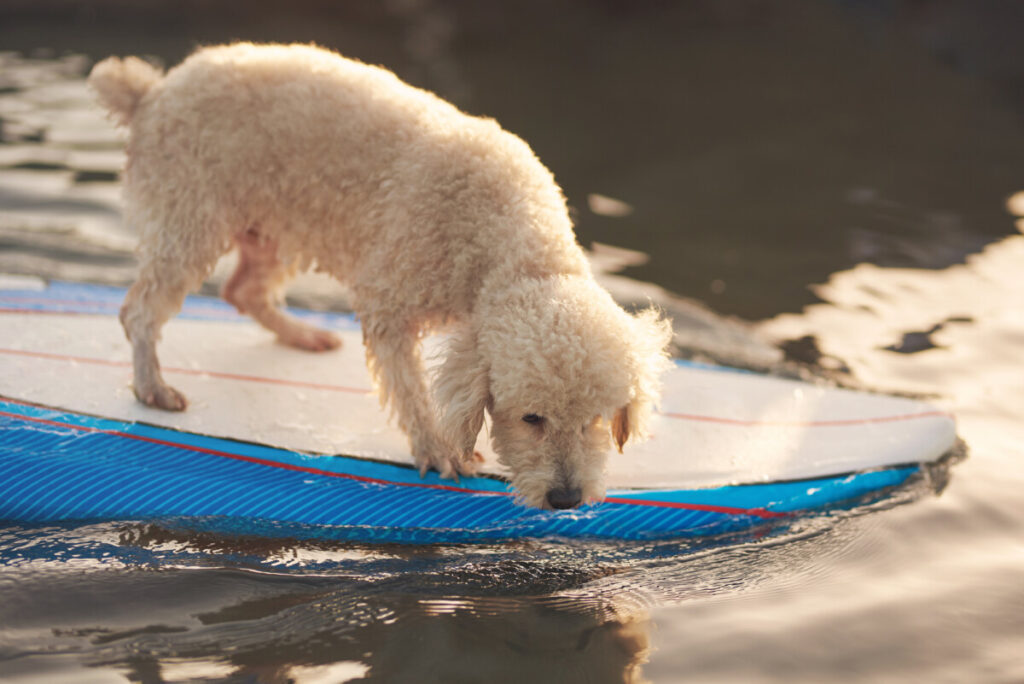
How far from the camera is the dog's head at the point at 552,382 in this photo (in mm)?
2768

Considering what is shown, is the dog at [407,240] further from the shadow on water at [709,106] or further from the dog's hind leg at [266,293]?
the shadow on water at [709,106]

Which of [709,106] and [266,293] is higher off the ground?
A: [709,106]

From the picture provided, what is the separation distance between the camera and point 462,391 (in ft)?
9.57

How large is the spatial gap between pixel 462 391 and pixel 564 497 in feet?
1.49

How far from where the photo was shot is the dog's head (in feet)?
9.08

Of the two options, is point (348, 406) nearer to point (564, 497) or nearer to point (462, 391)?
point (462, 391)

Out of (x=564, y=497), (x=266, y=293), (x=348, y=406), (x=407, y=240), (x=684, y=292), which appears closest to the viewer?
(x=564, y=497)

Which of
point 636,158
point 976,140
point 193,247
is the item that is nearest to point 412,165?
point 193,247

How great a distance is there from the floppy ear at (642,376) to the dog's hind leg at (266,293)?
187 centimetres

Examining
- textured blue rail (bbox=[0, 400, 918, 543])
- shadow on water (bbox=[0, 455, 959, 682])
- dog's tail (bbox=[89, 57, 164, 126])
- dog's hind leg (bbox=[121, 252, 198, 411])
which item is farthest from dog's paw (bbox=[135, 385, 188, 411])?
dog's tail (bbox=[89, 57, 164, 126])

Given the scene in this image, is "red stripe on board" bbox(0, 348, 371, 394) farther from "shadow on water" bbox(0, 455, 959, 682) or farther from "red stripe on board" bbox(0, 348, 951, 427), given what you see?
"shadow on water" bbox(0, 455, 959, 682)

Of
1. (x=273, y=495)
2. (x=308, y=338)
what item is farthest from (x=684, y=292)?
(x=273, y=495)

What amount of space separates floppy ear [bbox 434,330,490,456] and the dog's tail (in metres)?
1.88

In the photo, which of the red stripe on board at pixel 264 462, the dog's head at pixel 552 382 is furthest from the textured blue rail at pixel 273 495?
the dog's head at pixel 552 382
